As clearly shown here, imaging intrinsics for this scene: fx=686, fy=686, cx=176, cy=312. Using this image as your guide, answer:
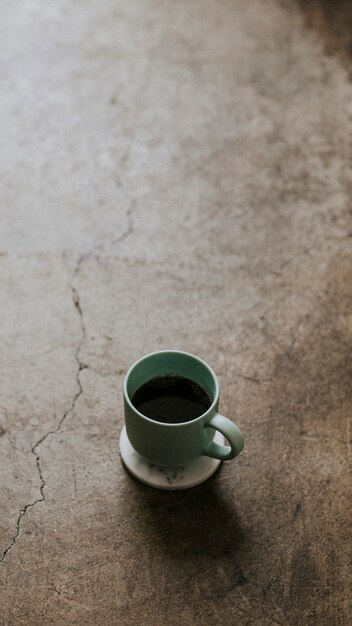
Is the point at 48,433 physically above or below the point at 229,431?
below

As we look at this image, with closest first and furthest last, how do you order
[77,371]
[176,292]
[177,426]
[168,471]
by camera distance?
[177,426] → [168,471] → [77,371] → [176,292]

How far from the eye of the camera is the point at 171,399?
1090mm

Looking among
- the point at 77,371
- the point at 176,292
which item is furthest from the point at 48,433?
the point at 176,292

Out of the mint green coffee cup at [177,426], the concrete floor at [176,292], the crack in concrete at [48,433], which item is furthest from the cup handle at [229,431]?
the crack in concrete at [48,433]

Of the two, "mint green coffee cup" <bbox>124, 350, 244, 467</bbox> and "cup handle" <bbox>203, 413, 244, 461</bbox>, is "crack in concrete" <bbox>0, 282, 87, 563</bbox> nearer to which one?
"mint green coffee cup" <bbox>124, 350, 244, 467</bbox>

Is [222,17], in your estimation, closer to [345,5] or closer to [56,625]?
[345,5]

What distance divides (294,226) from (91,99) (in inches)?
27.5

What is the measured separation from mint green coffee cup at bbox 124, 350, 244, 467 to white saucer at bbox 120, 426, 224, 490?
0.10 feet

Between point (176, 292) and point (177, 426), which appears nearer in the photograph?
point (177, 426)

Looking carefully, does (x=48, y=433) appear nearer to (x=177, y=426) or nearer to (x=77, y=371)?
(x=77, y=371)

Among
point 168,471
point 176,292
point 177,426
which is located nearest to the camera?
point 177,426

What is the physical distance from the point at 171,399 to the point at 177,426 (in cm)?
9

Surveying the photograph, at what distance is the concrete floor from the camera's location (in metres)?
1.03

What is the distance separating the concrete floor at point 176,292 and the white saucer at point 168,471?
22mm
